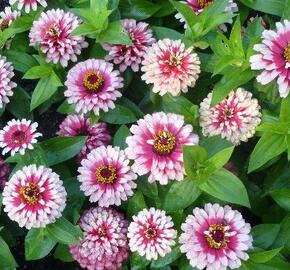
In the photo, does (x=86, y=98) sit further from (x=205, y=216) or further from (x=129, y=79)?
(x=205, y=216)

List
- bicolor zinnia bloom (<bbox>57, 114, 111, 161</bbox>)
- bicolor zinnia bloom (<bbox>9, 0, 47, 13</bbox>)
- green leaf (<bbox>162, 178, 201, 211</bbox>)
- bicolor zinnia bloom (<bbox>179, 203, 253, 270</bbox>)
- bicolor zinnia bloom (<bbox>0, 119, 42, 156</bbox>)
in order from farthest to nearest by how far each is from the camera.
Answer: bicolor zinnia bloom (<bbox>9, 0, 47, 13</bbox>)
bicolor zinnia bloom (<bbox>57, 114, 111, 161</bbox>)
bicolor zinnia bloom (<bbox>0, 119, 42, 156</bbox>)
green leaf (<bbox>162, 178, 201, 211</bbox>)
bicolor zinnia bloom (<bbox>179, 203, 253, 270</bbox>)

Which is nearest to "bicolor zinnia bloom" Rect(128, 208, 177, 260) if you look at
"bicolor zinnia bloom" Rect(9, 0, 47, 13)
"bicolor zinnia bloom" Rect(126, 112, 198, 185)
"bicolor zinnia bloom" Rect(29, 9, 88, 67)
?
"bicolor zinnia bloom" Rect(126, 112, 198, 185)

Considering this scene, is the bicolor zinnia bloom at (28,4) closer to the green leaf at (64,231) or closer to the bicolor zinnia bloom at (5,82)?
the bicolor zinnia bloom at (5,82)

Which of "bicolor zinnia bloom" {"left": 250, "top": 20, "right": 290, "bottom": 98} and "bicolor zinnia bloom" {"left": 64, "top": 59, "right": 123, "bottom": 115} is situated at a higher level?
"bicolor zinnia bloom" {"left": 250, "top": 20, "right": 290, "bottom": 98}

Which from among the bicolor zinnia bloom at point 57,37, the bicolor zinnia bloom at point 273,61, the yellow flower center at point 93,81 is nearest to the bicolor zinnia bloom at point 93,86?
the yellow flower center at point 93,81

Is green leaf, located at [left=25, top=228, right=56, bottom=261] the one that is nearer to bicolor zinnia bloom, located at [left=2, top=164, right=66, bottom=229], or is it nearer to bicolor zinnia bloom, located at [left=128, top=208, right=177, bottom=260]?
bicolor zinnia bloom, located at [left=2, top=164, right=66, bottom=229]

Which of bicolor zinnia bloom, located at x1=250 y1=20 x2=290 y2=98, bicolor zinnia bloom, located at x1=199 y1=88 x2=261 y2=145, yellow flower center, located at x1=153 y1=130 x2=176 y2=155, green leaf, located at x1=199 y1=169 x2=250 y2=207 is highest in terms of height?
bicolor zinnia bloom, located at x1=250 y1=20 x2=290 y2=98

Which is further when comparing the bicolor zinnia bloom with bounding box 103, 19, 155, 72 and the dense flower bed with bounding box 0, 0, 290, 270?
the bicolor zinnia bloom with bounding box 103, 19, 155, 72

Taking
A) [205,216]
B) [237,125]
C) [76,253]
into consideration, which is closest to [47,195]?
[76,253]
